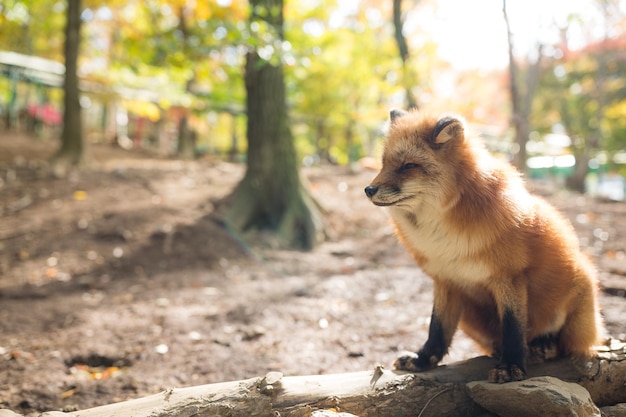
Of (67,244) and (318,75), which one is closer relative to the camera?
(67,244)

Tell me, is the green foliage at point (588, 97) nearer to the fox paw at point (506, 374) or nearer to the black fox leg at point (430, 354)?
the black fox leg at point (430, 354)

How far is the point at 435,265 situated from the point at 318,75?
11.2 metres

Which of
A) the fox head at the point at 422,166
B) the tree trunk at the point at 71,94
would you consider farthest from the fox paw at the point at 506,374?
the tree trunk at the point at 71,94

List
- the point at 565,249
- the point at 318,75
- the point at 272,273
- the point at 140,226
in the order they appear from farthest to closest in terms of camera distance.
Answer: the point at 318,75, the point at 140,226, the point at 272,273, the point at 565,249

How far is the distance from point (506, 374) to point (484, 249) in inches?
24.0

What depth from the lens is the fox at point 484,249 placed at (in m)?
2.29

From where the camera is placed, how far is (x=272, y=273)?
6.04 m

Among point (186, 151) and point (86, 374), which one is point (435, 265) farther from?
point (186, 151)

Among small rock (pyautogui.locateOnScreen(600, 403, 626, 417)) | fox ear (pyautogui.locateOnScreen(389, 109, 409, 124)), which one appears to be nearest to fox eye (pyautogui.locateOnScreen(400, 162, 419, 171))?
fox ear (pyautogui.locateOnScreen(389, 109, 409, 124))

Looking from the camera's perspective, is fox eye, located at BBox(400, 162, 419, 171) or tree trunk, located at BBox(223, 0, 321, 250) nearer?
fox eye, located at BBox(400, 162, 419, 171)

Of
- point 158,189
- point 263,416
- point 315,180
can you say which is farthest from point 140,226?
point 263,416

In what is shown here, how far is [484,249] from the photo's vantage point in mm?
2283

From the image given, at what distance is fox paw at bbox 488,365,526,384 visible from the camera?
7.27 feet

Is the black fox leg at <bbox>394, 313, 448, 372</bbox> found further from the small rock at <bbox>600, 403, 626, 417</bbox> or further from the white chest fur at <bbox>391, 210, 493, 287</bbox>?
the small rock at <bbox>600, 403, 626, 417</bbox>
